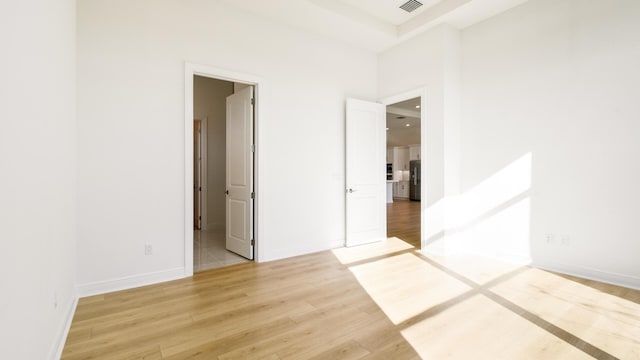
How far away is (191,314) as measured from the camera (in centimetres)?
258

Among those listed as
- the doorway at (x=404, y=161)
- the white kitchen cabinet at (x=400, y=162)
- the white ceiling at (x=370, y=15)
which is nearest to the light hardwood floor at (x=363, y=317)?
the white ceiling at (x=370, y=15)

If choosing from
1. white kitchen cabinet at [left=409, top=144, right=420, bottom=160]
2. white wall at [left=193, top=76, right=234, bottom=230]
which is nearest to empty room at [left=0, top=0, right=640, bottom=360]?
white wall at [left=193, top=76, right=234, bottom=230]

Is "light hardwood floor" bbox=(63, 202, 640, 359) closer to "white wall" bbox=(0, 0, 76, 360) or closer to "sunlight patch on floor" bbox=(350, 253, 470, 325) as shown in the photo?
"sunlight patch on floor" bbox=(350, 253, 470, 325)

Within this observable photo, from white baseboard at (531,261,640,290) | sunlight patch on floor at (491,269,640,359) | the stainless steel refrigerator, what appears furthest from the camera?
the stainless steel refrigerator

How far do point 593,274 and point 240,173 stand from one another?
449 cm

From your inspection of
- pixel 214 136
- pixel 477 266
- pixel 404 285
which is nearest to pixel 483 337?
pixel 404 285

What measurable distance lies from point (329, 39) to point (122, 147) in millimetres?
3359

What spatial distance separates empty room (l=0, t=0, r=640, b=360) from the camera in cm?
200

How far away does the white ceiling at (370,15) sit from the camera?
3920 millimetres

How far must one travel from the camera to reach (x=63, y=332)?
2.19 metres

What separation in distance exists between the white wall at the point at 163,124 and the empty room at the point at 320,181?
2 cm

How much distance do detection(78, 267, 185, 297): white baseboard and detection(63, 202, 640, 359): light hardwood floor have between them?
0.12m

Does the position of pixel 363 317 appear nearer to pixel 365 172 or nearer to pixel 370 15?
pixel 365 172

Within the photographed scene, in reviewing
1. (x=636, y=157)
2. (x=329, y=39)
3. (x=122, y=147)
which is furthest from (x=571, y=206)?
(x=122, y=147)
